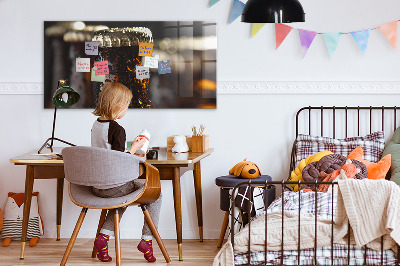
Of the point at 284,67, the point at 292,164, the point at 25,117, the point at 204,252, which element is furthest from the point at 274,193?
the point at 25,117

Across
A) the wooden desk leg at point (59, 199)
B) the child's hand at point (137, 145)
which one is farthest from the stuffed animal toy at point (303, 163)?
the wooden desk leg at point (59, 199)

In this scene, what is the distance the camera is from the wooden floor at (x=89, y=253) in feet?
12.6

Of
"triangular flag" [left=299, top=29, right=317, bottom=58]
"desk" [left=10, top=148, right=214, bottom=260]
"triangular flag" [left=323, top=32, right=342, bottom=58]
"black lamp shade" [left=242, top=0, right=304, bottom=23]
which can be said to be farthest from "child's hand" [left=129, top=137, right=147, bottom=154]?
"triangular flag" [left=323, top=32, right=342, bottom=58]

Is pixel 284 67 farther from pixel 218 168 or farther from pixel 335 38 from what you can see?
pixel 218 168

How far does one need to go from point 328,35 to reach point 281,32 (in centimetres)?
34

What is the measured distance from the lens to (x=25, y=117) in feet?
15.0

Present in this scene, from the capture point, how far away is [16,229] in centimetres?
438

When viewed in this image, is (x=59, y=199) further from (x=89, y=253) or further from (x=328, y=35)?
(x=328, y=35)

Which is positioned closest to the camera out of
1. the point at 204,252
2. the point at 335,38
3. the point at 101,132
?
the point at 101,132

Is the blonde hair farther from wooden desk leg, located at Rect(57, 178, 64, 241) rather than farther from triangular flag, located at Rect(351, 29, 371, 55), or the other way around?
triangular flag, located at Rect(351, 29, 371, 55)

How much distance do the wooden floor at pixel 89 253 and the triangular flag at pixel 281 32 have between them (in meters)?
1.52

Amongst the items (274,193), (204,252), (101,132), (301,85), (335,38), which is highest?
(335,38)

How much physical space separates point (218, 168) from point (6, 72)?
1.71 metres

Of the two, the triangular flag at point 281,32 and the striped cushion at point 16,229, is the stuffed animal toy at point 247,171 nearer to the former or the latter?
the triangular flag at point 281,32
